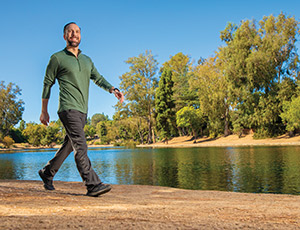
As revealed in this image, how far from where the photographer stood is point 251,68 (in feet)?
131

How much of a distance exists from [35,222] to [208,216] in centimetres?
159

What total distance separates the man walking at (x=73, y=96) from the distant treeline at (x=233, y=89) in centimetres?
3645

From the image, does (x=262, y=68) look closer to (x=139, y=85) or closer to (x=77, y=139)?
(x=139, y=85)

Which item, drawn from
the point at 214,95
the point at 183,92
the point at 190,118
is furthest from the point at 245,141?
the point at 183,92

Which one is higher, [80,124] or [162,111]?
[162,111]

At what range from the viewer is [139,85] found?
56250mm

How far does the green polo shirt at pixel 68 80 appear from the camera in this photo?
4090 mm

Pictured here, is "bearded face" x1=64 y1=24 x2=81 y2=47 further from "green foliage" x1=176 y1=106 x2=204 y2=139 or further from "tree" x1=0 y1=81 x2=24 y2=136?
"tree" x1=0 y1=81 x2=24 y2=136

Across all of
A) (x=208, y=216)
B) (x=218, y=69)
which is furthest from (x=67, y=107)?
(x=218, y=69)

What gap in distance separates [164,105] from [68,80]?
52.4 m

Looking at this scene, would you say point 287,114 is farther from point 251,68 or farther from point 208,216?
point 208,216

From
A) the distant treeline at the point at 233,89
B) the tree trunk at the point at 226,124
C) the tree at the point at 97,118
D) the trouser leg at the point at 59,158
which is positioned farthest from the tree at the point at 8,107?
the tree at the point at 97,118

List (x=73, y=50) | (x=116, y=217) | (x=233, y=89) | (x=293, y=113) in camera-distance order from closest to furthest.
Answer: (x=116, y=217), (x=73, y=50), (x=293, y=113), (x=233, y=89)

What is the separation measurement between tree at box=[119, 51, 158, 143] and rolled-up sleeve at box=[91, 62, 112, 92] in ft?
168
